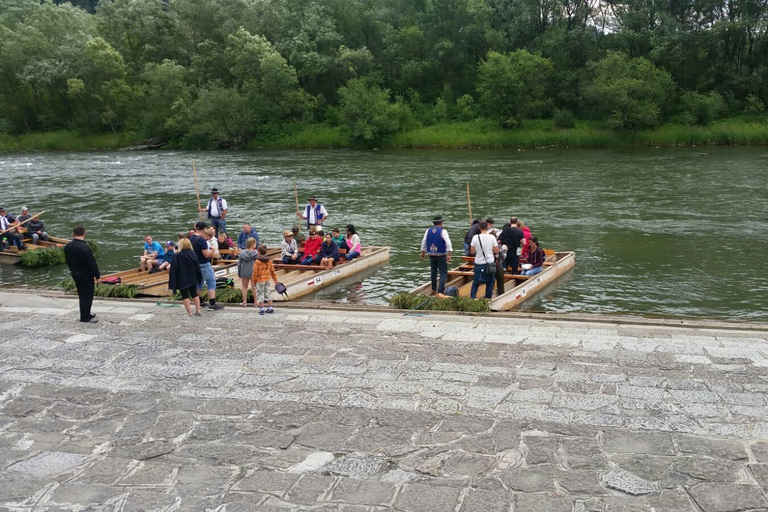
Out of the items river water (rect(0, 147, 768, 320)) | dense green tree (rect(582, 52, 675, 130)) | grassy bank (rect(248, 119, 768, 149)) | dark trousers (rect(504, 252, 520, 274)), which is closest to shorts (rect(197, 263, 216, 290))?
river water (rect(0, 147, 768, 320))

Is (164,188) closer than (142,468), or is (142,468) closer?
(142,468)

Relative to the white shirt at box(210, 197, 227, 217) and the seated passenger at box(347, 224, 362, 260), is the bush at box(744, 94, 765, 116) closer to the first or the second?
the seated passenger at box(347, 224, 362, 260)

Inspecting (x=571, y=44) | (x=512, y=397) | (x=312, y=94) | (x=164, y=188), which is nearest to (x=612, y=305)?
(x=512, y=397)

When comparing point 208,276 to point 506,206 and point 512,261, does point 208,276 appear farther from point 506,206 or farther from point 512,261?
point 506,206

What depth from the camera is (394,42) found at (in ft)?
246

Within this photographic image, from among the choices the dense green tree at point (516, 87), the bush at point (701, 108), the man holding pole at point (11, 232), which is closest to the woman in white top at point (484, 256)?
the man holding pole at point (11, 232)

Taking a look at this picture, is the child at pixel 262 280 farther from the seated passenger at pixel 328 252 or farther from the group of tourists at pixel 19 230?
the group of tourists at pixel 19 230

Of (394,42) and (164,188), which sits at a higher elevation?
(394,42)

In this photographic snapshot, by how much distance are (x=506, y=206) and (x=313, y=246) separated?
12.9 m

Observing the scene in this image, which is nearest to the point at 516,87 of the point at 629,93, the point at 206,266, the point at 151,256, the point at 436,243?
the point at 629,93

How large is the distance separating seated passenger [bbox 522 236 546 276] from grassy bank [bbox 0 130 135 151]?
65.2 m

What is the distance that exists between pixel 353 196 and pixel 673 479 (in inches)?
1130

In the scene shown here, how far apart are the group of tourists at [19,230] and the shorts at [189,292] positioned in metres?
12.4

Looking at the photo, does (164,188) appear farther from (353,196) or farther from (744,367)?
(744,367)
